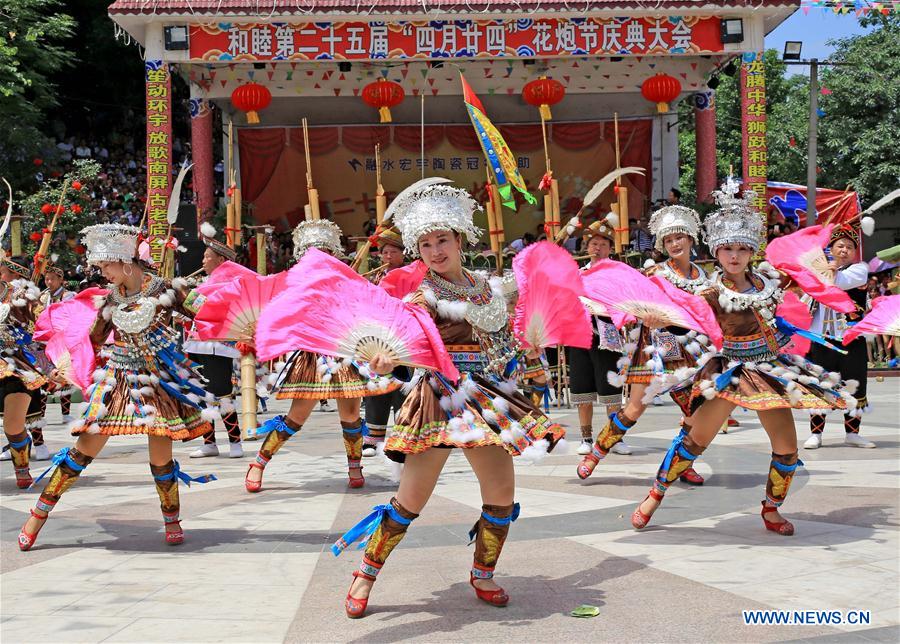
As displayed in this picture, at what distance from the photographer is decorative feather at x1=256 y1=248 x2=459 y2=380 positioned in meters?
4.00

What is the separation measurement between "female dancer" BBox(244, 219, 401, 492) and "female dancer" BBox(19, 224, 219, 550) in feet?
4.26

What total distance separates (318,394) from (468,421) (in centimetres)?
291

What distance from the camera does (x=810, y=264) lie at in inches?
232

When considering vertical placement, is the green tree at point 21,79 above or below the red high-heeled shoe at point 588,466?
above

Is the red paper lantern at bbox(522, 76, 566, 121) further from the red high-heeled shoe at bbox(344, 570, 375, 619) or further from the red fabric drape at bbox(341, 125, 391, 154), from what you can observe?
the red high-heeled shoe at bbox(344, 570, 375, 619)

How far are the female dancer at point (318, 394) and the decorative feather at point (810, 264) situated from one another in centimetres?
257

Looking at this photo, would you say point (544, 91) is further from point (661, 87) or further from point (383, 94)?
point (383, 94)

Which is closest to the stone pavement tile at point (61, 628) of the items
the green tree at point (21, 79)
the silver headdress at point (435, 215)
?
the silver headdress at point (435, 215)

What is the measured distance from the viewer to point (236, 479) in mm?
7578

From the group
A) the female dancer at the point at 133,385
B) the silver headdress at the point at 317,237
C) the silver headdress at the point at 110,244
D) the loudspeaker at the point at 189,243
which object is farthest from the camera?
the loudspeaker at the point at 189,243

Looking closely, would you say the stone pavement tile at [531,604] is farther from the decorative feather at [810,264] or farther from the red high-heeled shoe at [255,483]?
the red high-heeled shoe at [255,483]

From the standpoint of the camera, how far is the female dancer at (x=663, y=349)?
649cm

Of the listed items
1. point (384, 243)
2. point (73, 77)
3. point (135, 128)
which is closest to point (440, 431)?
point (384, 243)

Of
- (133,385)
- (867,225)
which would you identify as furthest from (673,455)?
(133,385)
